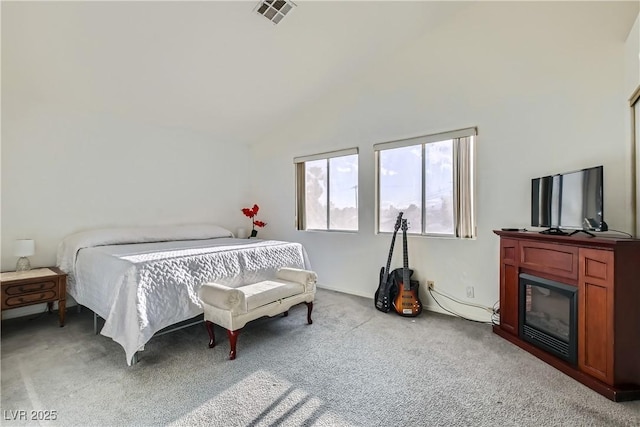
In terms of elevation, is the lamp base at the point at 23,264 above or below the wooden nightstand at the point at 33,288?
above

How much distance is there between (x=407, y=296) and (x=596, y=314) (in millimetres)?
1535

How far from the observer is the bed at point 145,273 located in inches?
83.0

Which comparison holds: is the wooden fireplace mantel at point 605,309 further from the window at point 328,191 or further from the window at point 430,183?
the window at point 328,191

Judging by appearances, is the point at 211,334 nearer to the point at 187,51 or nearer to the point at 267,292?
the point at 267,292

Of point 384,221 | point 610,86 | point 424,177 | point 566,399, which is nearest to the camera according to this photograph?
point 566,399

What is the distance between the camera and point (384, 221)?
373 centimetres

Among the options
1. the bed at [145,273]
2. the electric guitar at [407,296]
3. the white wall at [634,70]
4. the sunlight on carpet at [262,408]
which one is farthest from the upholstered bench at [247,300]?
the white wall at [634,70]

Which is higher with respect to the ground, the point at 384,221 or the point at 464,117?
the point at 464,117

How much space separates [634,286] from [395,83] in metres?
2.91

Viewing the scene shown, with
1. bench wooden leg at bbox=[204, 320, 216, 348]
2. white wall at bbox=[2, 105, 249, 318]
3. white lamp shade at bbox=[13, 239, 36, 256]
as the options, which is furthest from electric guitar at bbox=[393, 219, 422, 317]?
white lamp shade at bbox=[13, 239, 36, 256]

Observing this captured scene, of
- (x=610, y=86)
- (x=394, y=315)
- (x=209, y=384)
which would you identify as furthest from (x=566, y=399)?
(x=610, y=86)

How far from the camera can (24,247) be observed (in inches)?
110

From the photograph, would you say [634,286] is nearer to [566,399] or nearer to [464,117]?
[566,399]

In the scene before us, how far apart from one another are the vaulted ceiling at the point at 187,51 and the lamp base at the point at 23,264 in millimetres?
1637
